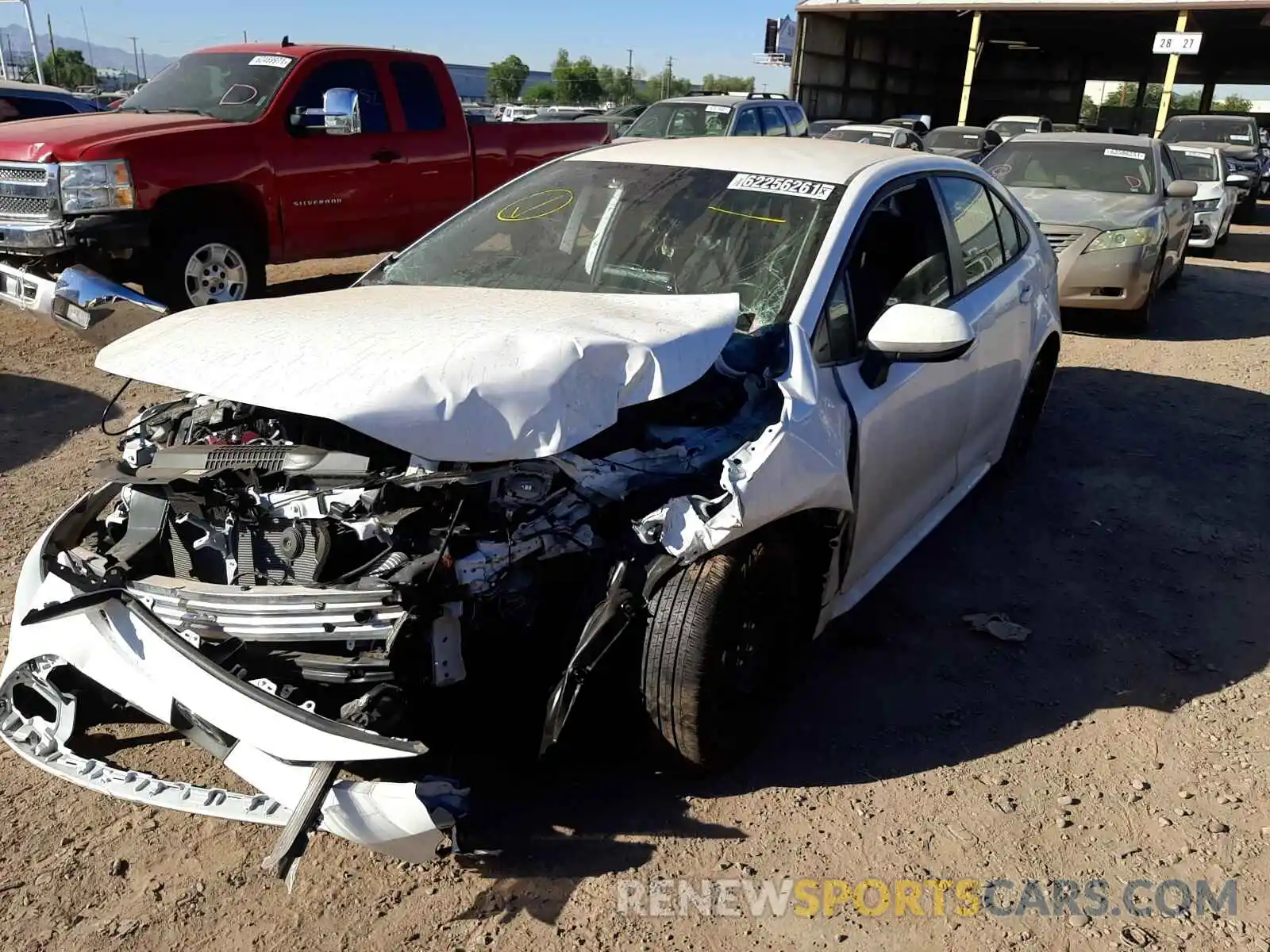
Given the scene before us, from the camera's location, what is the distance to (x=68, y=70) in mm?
54250

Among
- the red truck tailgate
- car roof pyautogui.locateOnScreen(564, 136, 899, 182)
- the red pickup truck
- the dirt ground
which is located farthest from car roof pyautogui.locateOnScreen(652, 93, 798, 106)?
the dirt ground

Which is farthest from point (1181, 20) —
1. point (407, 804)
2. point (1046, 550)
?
point (407, 804)

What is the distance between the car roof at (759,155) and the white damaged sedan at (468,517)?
4.5 inches

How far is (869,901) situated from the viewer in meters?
2.61

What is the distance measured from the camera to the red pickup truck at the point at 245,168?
6.55 meters

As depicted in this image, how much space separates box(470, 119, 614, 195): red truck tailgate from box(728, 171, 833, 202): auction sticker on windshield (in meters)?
5.55

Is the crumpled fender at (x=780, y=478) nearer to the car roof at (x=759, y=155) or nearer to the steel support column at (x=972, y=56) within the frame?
the car roof at (x=759, y=155)

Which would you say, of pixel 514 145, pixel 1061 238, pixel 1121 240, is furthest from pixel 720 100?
pixel 1121 240

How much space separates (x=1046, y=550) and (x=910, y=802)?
208 cm

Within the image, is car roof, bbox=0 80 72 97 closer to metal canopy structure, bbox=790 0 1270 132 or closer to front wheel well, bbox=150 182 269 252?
front wheel well, bbox=150 182 269 252

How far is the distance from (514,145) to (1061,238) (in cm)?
482

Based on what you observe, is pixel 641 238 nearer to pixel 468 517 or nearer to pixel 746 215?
pixel 746 215

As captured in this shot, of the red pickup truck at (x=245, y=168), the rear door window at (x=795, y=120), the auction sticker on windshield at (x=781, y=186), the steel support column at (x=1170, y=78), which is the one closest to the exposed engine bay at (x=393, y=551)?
the auction sticker on windshield at (x=781, y=186)

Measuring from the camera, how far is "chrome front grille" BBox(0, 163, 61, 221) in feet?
21.3
